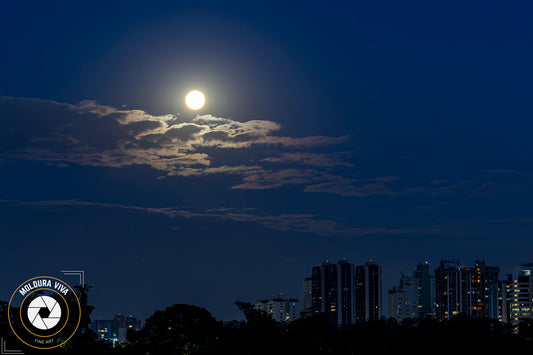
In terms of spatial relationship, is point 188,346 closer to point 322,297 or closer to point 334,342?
point 334,342

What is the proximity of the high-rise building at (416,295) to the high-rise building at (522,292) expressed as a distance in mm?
62192

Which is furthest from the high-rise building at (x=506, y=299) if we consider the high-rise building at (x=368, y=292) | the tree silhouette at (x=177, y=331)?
the tree silhouette at (x=177, y=331)

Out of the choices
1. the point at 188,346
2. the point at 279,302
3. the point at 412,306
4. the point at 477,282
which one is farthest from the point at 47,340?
the point at 412,306

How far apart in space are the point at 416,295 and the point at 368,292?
39770 mm

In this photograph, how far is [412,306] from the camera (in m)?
191

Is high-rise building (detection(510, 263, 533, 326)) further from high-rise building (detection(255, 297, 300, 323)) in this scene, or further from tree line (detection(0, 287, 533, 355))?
tree line (detection(0, 287, 533, 355))

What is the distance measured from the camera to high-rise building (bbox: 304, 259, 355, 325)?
151 m

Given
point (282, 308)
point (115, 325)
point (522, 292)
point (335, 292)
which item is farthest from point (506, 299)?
point (115, 325)

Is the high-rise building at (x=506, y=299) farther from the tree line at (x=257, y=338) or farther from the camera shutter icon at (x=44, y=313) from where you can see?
the camera shutter icon at (x=44, y=313)

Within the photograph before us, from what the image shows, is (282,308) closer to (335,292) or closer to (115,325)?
(335,292)

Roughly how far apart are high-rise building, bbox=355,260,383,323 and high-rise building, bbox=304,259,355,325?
140 cm

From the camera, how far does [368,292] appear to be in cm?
15388

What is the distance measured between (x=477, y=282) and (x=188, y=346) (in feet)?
382

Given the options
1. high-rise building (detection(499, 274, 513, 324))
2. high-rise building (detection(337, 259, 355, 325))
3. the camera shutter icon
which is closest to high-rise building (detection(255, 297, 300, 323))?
high-rise building (detection(337, 259, 355, 325))
